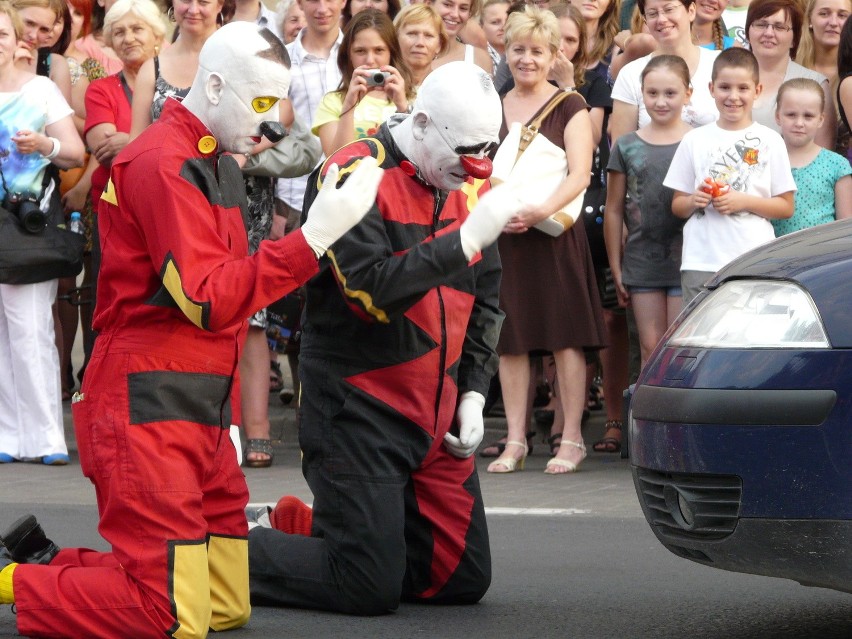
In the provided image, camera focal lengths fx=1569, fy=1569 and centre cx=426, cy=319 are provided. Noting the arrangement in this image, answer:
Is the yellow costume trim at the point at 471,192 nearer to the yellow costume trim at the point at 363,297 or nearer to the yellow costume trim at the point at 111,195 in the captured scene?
the yellow costume trim at the point at 363,297

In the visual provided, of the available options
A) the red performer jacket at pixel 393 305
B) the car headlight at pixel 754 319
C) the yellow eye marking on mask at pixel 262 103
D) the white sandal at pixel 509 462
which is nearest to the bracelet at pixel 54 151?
the white sandal at pixel 509 462

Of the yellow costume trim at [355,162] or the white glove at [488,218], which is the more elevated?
the yellow costume trim at [355,162]

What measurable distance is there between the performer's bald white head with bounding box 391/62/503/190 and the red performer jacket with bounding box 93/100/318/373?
59 cm

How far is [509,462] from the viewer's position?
25.5ft

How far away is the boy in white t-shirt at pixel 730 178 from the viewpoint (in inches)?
286

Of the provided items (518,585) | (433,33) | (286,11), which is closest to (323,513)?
(518,585)

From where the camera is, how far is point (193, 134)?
445 cm

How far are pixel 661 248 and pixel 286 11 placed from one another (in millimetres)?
3278

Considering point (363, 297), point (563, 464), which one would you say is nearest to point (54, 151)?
point (563, 464)

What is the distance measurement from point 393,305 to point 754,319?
1.12m

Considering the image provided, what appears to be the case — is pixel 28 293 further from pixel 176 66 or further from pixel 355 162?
pixel 355 162

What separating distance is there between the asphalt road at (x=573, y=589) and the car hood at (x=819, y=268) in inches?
45.3

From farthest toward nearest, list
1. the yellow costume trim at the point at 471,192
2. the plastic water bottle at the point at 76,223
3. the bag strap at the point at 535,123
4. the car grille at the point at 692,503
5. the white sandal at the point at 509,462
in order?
the plastic water bottle at the point at 76,223 → the white sandal at the point at 509,462 → the bag strap at the point at 535,123 → the yellow costume trim at the point at 471,192 → the car grille at the point at 692,503

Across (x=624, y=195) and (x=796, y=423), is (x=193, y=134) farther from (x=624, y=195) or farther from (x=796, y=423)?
(x=624, y=195)
